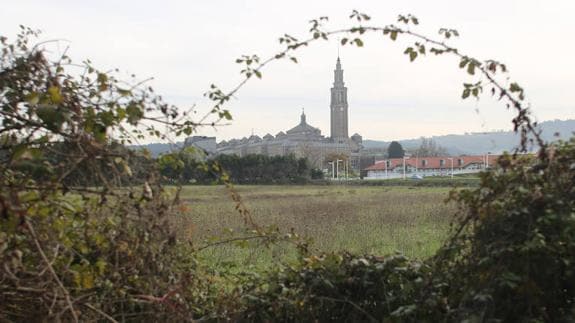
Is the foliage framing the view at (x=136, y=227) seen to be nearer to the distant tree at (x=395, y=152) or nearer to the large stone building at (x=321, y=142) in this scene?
the large stone building at (x=321, y=142)

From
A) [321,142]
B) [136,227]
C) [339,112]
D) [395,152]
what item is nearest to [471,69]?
[136,227]

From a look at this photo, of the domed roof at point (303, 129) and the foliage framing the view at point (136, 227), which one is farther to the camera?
the domed roof at point (303, 129)

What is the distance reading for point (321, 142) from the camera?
390 ft

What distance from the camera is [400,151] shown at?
11544 centimetres

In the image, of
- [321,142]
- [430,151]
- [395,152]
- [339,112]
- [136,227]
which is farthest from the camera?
[339,112]

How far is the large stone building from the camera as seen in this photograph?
82450mm

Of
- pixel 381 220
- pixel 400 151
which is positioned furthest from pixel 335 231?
pixel 400 151

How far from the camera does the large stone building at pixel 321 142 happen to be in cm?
8245

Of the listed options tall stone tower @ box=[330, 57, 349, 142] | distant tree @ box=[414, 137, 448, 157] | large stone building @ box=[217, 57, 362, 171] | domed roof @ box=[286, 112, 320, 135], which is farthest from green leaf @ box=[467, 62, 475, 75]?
tall stone tower @ box=[330, 57, 349, 142]

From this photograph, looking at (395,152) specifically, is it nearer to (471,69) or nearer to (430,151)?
(430,151)

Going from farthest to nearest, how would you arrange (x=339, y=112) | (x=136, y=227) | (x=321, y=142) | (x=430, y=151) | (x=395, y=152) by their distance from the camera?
(x=339, y=112) < (x=321, y=142) < (x=395, y=152) < (x=430, y=151) < (x=136, y=227)

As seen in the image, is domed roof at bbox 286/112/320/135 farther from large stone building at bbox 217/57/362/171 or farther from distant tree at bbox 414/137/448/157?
distant tree at bbox 414/137/448/157

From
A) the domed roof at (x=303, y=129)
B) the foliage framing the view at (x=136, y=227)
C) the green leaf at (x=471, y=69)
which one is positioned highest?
the domed roof at (x=303, y=129)

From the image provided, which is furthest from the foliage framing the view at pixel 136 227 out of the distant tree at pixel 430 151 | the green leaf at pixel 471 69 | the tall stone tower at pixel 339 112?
the tall stone tower at pixel 339 112
